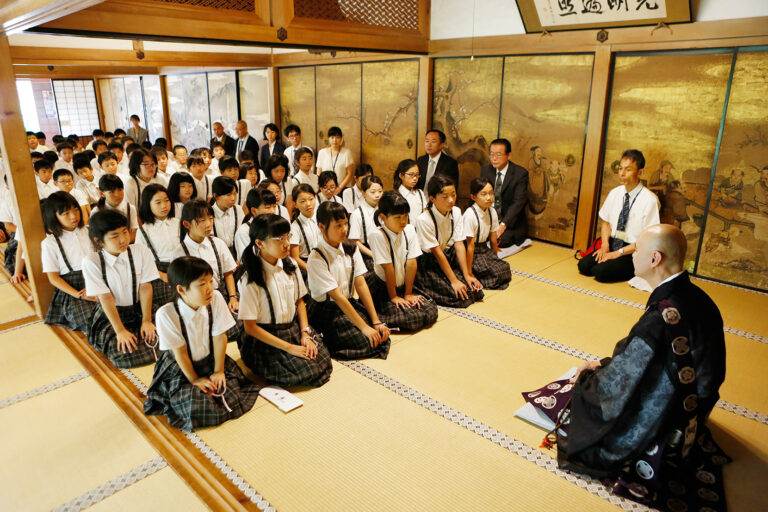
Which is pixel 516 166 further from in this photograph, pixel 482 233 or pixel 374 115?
pixel 374 115

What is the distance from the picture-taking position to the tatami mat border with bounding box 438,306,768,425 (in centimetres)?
333

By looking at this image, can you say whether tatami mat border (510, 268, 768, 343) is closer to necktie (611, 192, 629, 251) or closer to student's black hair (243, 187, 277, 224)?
necktie (611, 192, 629, 251)

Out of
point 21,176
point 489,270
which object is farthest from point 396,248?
point 21,176

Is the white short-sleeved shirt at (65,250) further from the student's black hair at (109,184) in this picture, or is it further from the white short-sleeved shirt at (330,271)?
the white short-sleeved shirt at (330,271)

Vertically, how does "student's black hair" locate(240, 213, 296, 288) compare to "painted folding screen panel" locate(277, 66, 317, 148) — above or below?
below

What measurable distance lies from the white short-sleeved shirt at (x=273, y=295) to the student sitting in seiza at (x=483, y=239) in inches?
85.6

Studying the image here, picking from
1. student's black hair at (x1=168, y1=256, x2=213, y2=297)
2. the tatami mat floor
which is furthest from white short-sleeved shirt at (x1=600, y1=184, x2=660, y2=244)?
student's black hair at (x1=168, y1=256, x2=213, y2=297)

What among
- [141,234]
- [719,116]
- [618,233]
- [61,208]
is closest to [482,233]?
[618,233]

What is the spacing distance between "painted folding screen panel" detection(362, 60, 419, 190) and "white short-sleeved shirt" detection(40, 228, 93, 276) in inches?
204

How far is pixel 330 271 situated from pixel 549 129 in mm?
4247

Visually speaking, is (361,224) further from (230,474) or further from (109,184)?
(230,474)

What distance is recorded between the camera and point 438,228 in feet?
16.6

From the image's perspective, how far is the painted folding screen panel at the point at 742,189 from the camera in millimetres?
5113

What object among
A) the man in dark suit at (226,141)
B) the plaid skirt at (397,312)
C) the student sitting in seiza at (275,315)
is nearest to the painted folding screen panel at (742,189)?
the plaid skirt at (397,312)
